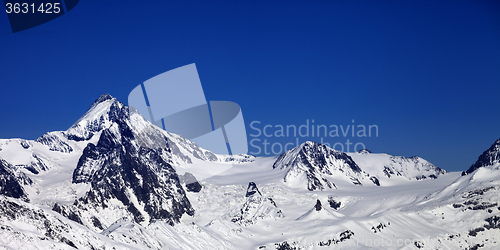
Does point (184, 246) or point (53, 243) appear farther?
point (184, 246)

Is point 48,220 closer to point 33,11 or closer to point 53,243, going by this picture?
point 53,243

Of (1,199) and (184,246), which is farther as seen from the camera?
(184,246)

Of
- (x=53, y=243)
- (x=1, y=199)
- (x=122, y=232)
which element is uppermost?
(x=1, y=199)

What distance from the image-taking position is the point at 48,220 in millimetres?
127312

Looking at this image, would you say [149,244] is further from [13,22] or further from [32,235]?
[13,22]

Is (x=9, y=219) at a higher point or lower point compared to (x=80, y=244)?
higher

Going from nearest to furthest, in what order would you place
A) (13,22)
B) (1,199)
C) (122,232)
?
(13,22)
(1,199)
(122,232)

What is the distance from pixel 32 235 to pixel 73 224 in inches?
1054

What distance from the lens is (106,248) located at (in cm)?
13488

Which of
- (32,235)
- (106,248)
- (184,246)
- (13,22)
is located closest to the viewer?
(13,22)

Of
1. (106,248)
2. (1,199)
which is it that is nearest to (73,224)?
(106,248)

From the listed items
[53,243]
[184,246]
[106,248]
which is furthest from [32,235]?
[184,246]

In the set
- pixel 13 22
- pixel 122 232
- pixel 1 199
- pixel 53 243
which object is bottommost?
pixel 122 232

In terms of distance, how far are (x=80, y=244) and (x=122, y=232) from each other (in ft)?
112
